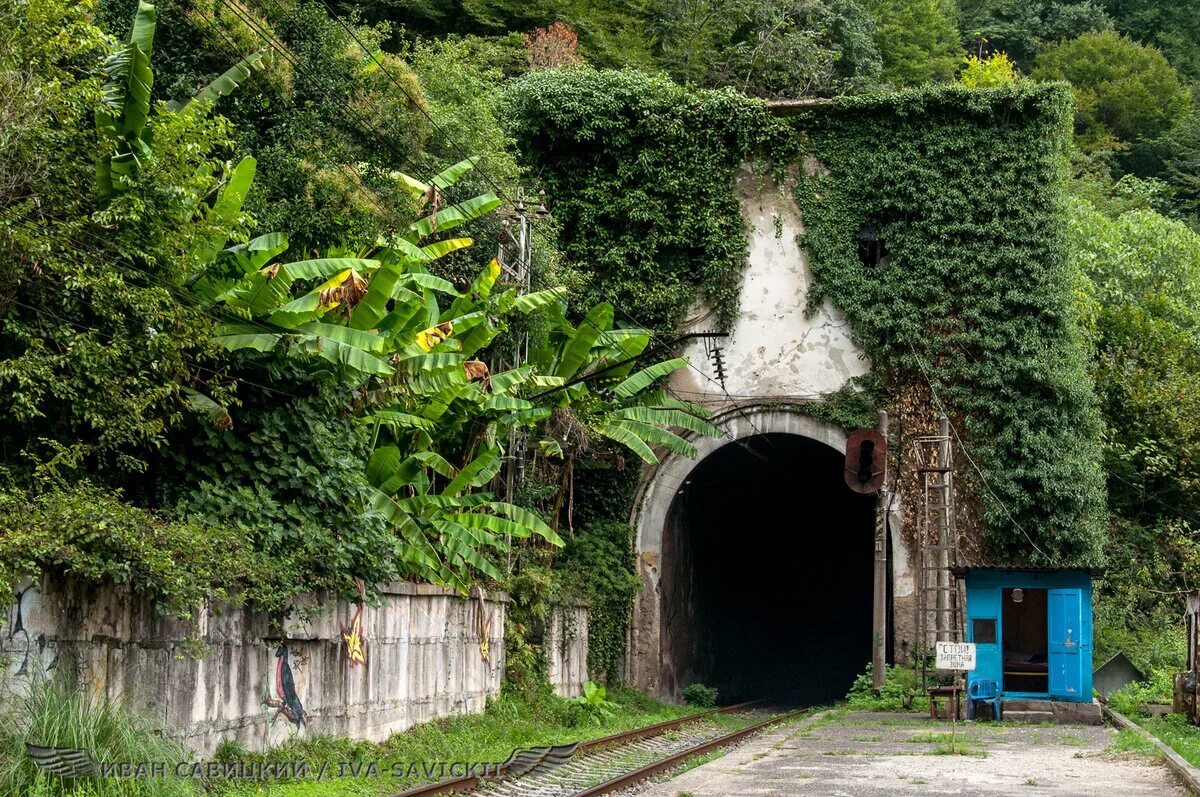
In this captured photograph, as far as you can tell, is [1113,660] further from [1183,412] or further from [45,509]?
[45,509]

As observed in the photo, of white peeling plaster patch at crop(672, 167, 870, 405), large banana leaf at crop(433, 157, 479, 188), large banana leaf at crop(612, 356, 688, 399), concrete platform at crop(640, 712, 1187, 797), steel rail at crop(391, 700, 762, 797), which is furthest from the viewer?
white peeling plaster patch at crop(672, 167, 870, 405)

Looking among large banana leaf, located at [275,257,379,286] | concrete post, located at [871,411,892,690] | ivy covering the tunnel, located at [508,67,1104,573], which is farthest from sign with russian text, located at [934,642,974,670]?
large banana leaf, located at [275,257,379,286]

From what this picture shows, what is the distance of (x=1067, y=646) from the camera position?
58.2 ft

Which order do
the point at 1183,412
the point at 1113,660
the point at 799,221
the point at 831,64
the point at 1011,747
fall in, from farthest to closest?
the point at 831,64
the point at 1183,412
the point at 799,221
the point at 1113,660
the point at 1011,747

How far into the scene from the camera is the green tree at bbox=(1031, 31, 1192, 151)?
43.7m

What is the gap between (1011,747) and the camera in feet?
45.0

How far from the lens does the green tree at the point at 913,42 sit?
39.5 meters

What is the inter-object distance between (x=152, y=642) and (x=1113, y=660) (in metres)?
17.4

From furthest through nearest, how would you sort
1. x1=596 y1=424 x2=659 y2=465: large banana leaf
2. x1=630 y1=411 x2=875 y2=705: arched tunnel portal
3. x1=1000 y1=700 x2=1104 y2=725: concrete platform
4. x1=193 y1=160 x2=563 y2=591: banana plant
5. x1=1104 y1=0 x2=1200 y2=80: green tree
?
x1=1104 y1=0 x2=1200 y2=80: green tree
x1=630 y1=411 x2=875 y2=705: arched tunnel portal
x1=596 y1=424 x2=659 y2=465: large banana leaf
x1=1000 y1=700 x2=1104 y2=725: concrete platform
x1=193 y1=160 x2=563 y2=591: banana plant

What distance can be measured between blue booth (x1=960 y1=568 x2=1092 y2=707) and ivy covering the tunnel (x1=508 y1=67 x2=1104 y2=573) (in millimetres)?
2749

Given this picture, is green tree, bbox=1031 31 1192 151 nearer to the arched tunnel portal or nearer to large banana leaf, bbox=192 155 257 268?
the arched tunnel portal

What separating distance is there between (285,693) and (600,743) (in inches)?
169

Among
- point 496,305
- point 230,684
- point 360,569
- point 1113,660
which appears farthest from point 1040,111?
point 230,684

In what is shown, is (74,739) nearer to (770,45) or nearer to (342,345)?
(342,345)
